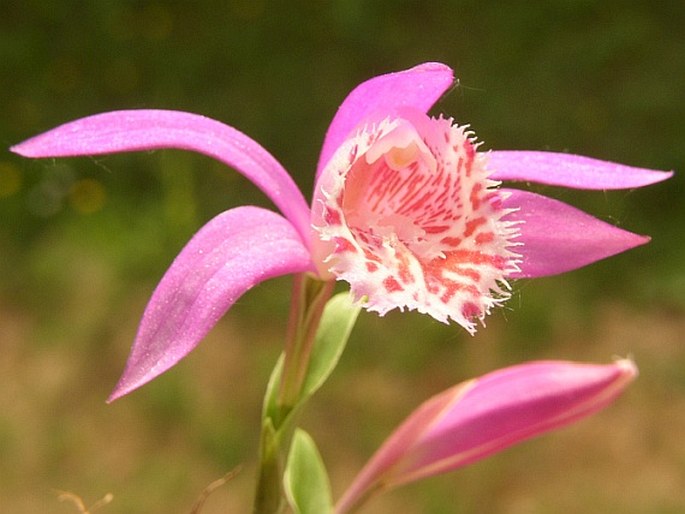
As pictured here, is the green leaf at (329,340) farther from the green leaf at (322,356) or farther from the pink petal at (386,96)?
the pink petal at (386,96)

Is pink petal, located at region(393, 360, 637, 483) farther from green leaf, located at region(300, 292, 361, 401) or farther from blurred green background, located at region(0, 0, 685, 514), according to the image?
blurred green background, located at region(0, 0, 685, 514)

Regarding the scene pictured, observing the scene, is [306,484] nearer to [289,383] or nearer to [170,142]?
[289,383]

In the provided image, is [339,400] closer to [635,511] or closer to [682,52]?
[635,511]

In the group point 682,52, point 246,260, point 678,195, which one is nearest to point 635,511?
point 678,195

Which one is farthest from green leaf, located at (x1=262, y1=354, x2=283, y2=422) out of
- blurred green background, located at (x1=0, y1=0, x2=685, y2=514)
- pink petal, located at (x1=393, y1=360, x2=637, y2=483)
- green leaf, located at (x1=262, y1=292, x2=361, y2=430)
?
blurred green background, located at (x1=0, y1=0, x2=685, y2=514)

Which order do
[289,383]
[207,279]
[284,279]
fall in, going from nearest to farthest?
[207,279] → [289,383] → [284,279]

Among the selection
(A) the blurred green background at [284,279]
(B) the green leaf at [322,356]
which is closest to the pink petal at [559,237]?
(B) the green leaf at [322,356]

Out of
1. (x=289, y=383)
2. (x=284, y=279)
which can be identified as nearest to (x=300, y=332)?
(x=289, y=383)
